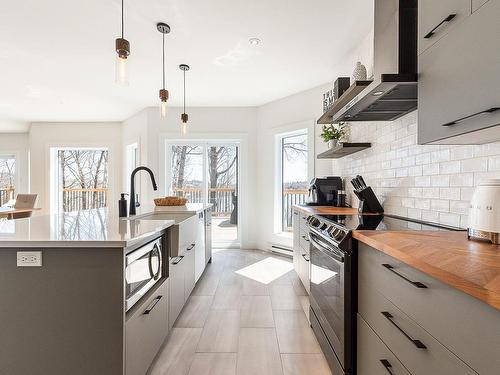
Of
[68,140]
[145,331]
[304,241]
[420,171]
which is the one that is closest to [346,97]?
[420,171]

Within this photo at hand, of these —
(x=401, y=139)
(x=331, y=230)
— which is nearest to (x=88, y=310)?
(x=331, y=230)

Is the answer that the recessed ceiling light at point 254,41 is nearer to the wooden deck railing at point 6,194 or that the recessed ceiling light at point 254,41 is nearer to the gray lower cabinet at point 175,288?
the gray lower cabinet at point 175,288

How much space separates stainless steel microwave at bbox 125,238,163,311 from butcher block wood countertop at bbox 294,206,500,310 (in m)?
1.18

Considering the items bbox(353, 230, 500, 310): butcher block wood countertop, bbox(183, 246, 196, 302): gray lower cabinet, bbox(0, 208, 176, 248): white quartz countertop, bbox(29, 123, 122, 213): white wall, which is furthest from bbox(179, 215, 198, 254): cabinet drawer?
bbox(29, 123, 122, 213): white wall

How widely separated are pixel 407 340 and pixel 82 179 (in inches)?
294

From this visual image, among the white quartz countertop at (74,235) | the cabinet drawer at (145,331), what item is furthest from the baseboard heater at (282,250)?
the white quartz countertop at (74,235)

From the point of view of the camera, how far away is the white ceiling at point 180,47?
2.42 meters

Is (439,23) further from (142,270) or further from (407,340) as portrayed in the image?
(142,270)

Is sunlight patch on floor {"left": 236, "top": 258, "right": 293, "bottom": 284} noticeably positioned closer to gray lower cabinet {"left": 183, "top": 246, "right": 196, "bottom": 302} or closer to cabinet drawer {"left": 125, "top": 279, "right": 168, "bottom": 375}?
gray lower cabinet {"left": 183, "top": 246, "right": 196, "bottom": 302}

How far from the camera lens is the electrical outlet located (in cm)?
130

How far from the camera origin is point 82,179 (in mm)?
6777

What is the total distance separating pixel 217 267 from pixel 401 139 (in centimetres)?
292

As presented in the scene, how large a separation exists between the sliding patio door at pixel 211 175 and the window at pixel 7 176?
5.09m

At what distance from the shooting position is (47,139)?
6.40 meters
